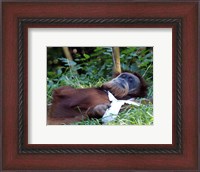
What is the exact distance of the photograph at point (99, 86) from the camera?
125cm

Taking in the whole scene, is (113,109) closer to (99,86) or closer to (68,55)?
(99,86)

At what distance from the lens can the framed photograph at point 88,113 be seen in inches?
48.6

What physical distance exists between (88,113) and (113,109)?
6cm

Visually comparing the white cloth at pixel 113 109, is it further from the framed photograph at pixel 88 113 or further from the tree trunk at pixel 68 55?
the tree trunk at pixel 68 55

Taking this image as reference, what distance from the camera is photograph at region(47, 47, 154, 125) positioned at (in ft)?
4.09

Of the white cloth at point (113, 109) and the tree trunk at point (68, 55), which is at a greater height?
the tree trunk at point (68, 55)

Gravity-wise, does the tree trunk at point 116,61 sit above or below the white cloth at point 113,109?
above

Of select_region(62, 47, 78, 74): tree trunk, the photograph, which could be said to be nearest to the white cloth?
the photograph

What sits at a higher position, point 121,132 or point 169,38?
point 169,38

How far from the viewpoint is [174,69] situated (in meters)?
1.24

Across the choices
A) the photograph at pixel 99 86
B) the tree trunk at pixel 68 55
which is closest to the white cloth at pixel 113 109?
the photograph at pixel 99 86
